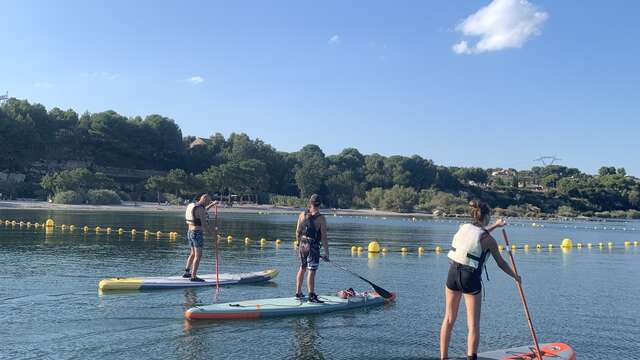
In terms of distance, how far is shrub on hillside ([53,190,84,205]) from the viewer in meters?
80.2

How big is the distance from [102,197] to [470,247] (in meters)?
83.0

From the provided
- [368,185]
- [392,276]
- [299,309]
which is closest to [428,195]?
[368,185]

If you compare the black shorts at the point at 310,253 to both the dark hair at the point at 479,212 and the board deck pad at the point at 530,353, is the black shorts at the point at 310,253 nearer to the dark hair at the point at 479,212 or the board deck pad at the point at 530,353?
the board deck pad at the point at 530,353

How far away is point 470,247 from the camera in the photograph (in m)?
8.38

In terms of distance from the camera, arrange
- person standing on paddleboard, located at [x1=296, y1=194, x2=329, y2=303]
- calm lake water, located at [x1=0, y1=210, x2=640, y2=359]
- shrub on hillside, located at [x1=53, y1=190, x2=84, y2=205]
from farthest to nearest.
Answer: shrub on hillside, located at [x1=53, y1=190, x2=84, y2=205]
person standing on paddleboard, located at [x1=296, y1=194, x2=329, y2=303]
calm lake water, located at [x1=0, y1=210, x2=640, y2=359]

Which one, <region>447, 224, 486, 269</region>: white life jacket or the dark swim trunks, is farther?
the dark swim trunks

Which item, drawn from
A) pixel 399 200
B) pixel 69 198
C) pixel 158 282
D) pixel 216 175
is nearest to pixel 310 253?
pixel 158 282

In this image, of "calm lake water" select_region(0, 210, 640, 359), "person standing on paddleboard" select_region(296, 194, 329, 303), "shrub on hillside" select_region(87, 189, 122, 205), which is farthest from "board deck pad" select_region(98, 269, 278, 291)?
"shrub on hillside" select_region(87, 189, 122, 205)

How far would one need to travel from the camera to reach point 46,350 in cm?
980

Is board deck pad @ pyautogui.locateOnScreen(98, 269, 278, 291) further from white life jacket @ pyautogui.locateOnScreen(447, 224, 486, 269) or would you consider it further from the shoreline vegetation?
the shoreline vegetation

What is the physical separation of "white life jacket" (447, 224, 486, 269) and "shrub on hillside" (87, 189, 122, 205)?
82.4 m

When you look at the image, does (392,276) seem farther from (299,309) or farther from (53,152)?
(53,152)

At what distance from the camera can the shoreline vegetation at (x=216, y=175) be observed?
307ft

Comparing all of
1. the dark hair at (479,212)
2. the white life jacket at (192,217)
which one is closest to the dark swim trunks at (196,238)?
the white life jacket at (192,217)
